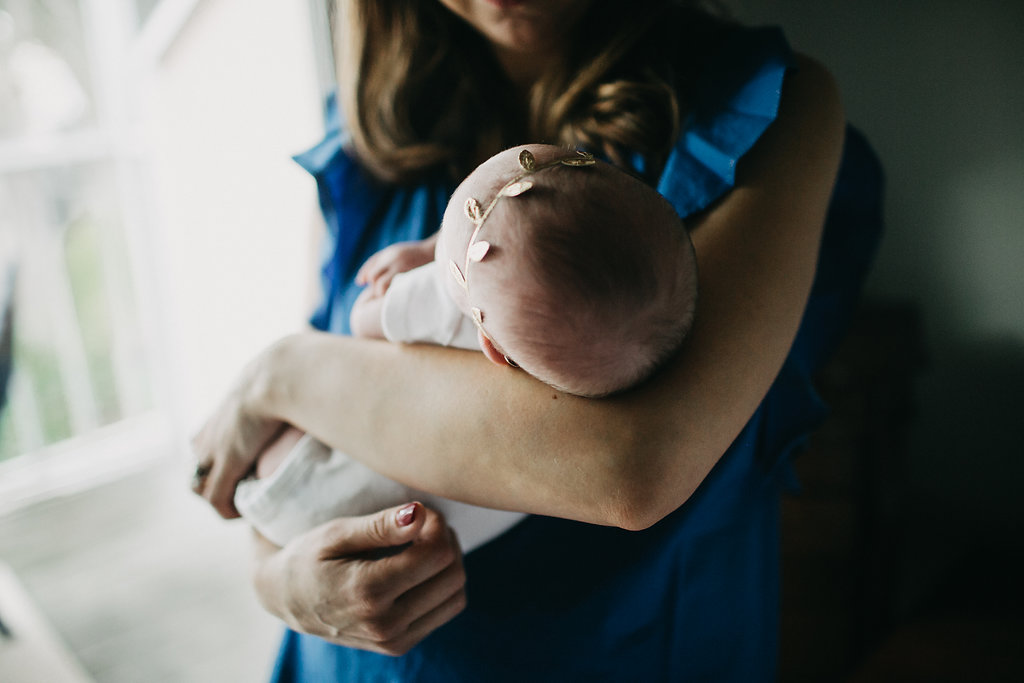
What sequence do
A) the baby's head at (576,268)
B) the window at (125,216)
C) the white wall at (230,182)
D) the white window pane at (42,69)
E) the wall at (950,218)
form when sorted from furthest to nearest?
the white window pane at (42,69) → the window at (125,216) → the white wall at (230,182) → the wall at (950,218) → the baby's head at (576,268)

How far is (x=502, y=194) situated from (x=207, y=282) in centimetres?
287

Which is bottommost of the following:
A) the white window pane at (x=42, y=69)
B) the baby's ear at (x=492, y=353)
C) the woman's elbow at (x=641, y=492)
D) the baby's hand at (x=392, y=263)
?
the white window pane at (x=42, y=69)

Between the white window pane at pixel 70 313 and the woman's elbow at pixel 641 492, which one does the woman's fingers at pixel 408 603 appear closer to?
the woman's elbow at pixel 641 492

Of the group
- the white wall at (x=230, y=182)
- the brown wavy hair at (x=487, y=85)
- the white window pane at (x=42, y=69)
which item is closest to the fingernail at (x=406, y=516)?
the brown wavy hair at (x=487, y=85)

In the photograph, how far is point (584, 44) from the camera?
903 millimetres

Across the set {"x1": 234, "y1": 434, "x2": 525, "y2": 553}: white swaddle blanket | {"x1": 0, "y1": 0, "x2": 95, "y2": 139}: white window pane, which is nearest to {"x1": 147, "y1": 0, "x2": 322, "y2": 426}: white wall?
{"x1": 0, "y1": 0, "x2": 95, "y2": 139}: white window pane

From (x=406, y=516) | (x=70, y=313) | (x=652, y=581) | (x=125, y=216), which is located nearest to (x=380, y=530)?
(x=406, y=516)

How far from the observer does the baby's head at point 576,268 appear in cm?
54

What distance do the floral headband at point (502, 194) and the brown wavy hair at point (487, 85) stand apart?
28 centimetres

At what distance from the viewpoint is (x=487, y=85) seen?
105 centimetres

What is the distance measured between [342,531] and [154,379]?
3.03 m

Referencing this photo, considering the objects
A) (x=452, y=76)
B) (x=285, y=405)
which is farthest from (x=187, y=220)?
(x=285, y=405)

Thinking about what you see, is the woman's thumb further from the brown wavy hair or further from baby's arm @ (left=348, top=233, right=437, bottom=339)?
the brown wavy hair

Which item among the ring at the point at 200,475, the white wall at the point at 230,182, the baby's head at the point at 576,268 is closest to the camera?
the baby's head at the point at 576,268
